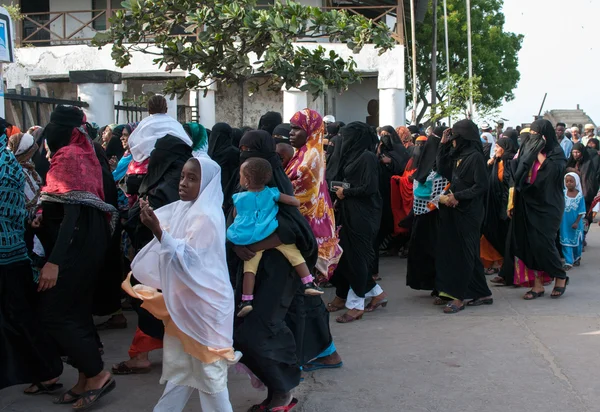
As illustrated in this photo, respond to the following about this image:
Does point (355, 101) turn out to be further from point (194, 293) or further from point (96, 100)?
point (194, 293)

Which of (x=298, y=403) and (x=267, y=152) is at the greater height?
(x=267, y=152)

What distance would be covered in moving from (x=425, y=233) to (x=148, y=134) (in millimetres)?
3365

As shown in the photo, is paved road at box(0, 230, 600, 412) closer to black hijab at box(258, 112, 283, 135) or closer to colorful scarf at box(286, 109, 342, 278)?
colorful scarf at box(286, 109, 342, 278)

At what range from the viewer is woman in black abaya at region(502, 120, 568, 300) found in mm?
7332

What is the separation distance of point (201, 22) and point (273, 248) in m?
3.11

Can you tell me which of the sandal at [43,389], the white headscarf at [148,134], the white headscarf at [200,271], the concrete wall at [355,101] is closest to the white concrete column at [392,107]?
the concrete wall at [355,101]

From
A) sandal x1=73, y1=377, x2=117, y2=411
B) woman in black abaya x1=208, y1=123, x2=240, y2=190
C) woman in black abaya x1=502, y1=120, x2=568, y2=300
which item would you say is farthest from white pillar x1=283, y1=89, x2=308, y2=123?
sandal x1=73, y1=377, x2=117, y2=411

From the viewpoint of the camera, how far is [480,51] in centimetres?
3338

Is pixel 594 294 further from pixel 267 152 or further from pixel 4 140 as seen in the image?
pixel 4 140

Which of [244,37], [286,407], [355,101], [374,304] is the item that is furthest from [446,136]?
[355,101]

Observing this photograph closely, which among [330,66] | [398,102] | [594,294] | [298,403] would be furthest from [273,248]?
[398,102]

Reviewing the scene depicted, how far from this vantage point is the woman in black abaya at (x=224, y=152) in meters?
→ 6.64

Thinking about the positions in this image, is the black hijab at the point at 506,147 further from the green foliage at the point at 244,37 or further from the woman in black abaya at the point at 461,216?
the green foliage at the point at 244,37

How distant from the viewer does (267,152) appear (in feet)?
15.1
